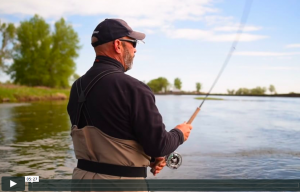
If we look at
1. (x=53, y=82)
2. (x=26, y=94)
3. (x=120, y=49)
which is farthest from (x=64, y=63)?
(x=120, y=49)

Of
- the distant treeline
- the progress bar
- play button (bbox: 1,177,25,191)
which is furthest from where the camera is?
the distant treeline

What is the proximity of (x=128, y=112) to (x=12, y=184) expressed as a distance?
3518 millimetres

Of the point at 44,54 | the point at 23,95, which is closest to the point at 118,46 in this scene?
the point at 23,95

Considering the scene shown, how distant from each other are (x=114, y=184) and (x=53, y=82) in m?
60.1

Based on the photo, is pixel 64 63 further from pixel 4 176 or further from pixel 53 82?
pixel 4 176

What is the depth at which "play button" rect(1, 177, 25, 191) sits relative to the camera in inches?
197

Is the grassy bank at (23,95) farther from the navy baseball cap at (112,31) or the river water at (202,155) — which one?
the navy baseball cap at (112,31)

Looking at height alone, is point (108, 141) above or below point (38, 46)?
below

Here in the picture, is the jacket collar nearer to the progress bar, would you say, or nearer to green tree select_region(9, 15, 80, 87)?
the progress bar

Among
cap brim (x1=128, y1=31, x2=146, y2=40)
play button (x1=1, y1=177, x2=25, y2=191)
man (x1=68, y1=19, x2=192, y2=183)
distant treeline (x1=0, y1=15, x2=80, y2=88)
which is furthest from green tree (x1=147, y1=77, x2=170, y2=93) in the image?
man (x1=68, y1=19, x2=192, y2=183)

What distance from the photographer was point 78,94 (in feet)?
7.08

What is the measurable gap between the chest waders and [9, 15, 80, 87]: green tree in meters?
58.6

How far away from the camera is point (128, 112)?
1.99 meters

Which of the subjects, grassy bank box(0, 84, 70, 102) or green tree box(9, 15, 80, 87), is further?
green tree box(9, 15, 80, 87)
